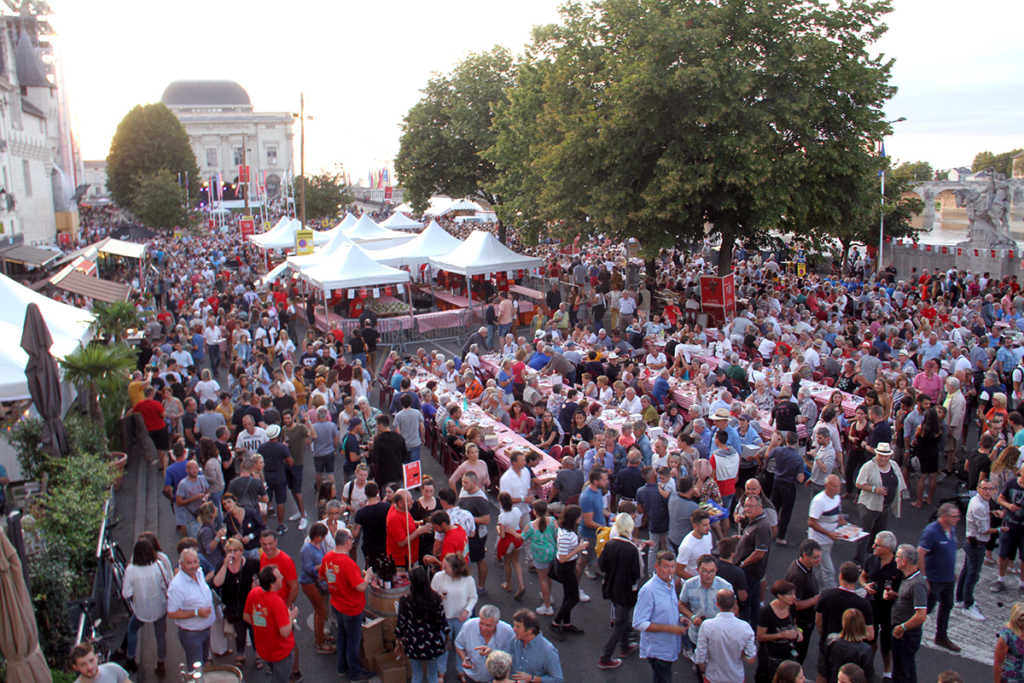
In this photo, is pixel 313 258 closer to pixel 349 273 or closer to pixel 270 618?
pixel 349 273

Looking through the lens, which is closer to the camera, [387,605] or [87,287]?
[387,605]

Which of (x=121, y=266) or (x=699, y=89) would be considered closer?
(x=699, y=89)

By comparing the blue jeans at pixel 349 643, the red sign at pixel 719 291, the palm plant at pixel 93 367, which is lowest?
the blue jeans at pixel 349 643

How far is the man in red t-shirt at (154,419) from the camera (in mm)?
10484

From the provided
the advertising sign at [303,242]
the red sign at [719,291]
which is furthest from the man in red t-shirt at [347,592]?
the advertising sign at [303,242]

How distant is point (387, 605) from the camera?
243 inches

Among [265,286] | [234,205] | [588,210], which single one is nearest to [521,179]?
[588,210]

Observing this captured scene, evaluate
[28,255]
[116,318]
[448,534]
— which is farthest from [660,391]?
[28,255]

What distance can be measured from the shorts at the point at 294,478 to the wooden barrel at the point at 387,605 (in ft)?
10.5

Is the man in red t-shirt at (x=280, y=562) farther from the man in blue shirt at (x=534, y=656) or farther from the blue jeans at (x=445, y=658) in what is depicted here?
the man in blue shirt at (x=534, y=656)

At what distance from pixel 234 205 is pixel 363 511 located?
271 feet

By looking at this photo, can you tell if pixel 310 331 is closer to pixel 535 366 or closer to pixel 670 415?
pixel 535 366

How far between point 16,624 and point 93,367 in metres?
6.07

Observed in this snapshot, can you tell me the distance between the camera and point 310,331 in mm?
17000
